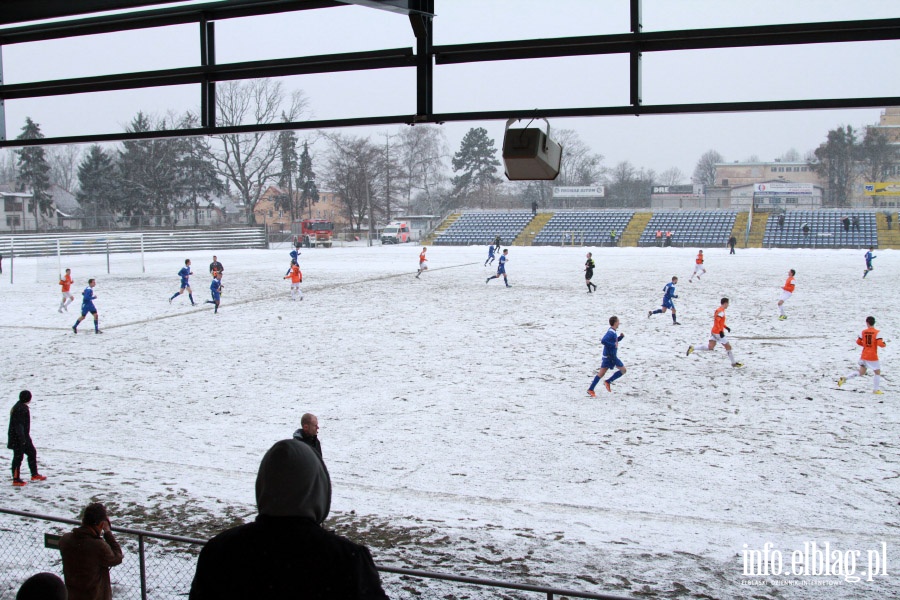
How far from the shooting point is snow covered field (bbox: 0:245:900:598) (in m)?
7.81

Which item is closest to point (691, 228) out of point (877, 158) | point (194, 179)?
point (877, 158)

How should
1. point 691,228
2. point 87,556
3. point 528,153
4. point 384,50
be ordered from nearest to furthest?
point 87,556
point 528,153
point 384,50
point 691,228

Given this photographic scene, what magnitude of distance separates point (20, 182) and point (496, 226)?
44455mm

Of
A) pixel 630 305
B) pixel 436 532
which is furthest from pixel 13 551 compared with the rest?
pixel 630 305

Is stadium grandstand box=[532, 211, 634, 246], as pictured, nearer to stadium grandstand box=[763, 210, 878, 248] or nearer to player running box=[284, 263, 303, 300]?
stadium grandstand box=[763, 210, 878, 248]

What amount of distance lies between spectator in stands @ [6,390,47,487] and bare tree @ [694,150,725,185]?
355ft

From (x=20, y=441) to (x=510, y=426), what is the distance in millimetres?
7107

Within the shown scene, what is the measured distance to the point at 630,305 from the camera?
2577 centimetres

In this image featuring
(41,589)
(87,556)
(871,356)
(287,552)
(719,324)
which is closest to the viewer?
(287,552)

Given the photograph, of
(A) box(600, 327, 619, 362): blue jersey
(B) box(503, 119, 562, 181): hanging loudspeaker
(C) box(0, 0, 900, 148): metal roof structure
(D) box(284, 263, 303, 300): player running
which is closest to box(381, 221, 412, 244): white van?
(D) box(284, 263, 303, 300): player running

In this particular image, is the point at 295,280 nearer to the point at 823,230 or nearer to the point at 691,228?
the point at 691,228

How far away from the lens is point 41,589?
2584 mm

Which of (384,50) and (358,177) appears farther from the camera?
(358,177)

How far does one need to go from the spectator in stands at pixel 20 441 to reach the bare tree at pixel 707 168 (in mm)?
108163
